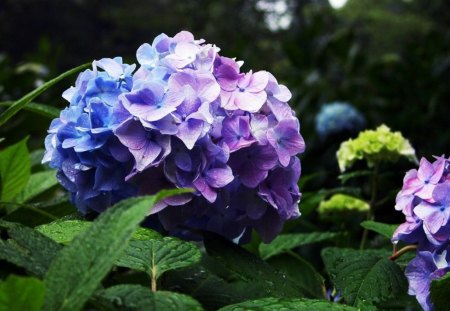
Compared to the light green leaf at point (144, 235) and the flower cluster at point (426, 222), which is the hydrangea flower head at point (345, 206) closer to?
the flower cluster at point (426, 222)

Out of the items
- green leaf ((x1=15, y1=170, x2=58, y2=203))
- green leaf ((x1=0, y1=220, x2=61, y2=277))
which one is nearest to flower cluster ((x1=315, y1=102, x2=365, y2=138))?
green leaf ((x1=15, y1=170, x2=58, y2=203))

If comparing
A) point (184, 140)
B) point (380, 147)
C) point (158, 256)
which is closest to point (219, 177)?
point (184, 140)

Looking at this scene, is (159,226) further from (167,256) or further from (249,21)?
(249,21)

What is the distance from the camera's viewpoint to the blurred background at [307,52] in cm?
348

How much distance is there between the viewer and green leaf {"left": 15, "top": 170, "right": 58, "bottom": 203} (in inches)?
48.1

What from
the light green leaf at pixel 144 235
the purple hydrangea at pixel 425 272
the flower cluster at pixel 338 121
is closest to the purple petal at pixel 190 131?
the light green leaf at pixel 144 235

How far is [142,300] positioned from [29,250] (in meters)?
0.13

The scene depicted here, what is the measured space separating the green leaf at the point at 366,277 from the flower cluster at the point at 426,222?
0.03 meters

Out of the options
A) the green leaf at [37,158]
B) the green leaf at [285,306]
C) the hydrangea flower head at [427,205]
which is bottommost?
the green leaf at [37,158]

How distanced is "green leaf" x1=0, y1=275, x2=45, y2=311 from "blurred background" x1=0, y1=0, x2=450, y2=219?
930 millimetres

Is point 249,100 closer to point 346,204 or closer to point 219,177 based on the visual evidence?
point 219,177

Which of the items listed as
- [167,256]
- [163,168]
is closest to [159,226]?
[163,168]

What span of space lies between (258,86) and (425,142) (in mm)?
3145

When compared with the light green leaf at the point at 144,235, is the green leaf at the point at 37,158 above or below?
below
